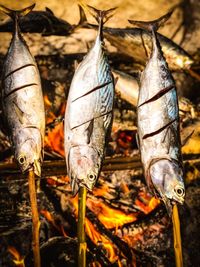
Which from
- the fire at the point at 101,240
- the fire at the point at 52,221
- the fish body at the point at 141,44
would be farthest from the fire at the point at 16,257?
the fish body at the point at 141,44

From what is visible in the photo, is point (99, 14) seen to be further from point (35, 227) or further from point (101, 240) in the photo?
point (101, 240)

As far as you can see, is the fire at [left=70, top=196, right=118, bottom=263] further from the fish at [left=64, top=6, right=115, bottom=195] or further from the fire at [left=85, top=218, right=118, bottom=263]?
the fish at [left=64, top=6, right=115, bottom=195]

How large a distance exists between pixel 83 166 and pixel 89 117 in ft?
1.71

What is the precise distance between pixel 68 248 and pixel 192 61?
3724 millimetres

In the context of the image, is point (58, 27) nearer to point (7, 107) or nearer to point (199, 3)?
point (7, 107)

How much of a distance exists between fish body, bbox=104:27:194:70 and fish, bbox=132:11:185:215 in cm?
170

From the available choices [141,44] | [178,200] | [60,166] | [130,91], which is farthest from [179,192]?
[141,44]

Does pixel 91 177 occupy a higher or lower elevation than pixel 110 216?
higher

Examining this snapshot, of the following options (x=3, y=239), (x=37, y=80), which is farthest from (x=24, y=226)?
(x=37, y=80)

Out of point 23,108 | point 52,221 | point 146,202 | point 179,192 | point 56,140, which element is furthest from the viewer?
point 56,140

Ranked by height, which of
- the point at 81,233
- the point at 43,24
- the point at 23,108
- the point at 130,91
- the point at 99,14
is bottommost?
the point at 81,233

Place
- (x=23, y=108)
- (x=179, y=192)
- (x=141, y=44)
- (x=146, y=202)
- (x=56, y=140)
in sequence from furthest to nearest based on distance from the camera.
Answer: (x=56, y=140) < (x=141, y=44) < (x=146, y=202) < (x=23, y=108) < (x=179, y=192)

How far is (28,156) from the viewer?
10.2ft

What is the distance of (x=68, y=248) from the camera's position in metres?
3.91
